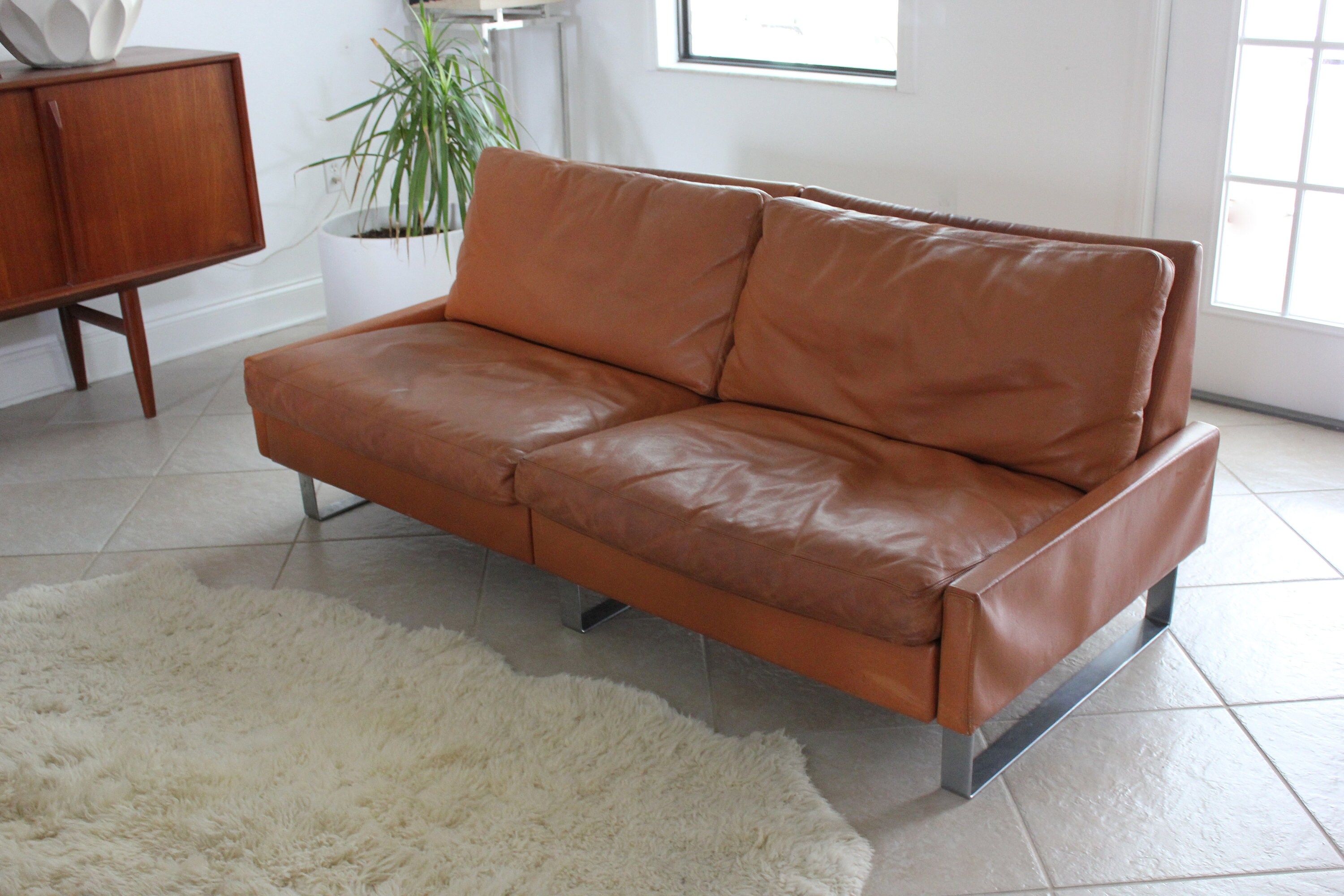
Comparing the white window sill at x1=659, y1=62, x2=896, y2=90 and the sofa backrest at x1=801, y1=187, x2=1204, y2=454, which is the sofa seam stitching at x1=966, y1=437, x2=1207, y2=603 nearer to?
the sofa backrest at x1=801, y1=187, x2=1204, y2=454

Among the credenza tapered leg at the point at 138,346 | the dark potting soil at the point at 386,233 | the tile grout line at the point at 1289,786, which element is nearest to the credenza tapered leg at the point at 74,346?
the credenza tapered leg at the point at 138,346

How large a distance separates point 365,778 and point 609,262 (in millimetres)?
1267

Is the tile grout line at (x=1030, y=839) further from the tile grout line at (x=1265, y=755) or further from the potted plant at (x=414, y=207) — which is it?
the potted plant at (x=414, y=207)

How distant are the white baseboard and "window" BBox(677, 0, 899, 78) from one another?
1.70 m

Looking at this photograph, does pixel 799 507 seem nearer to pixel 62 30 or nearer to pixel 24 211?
pixel 24 211

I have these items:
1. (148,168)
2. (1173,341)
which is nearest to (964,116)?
(1173,341)

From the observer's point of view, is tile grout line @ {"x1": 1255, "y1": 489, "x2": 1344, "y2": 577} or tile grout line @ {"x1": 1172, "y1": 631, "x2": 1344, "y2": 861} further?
tile grout line @ {"x1": 1255, "y1": 489, "x2": 1344, "y2": 577}

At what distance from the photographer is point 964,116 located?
147 inches

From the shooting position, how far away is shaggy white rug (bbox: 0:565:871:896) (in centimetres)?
183

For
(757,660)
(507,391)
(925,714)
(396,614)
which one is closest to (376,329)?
(507,391)

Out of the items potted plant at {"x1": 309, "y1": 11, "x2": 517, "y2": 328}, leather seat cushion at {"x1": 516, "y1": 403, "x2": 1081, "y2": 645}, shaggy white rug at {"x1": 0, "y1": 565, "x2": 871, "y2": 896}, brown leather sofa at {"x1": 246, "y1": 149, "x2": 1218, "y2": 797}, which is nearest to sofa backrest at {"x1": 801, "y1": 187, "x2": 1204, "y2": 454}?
brown leather sofa at {"x1": 246, "y1": 149, "x2": 1218, "y2": 797}

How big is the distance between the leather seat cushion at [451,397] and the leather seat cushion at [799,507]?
113 mm

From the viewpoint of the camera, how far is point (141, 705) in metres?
2.26

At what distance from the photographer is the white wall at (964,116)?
341 cm
